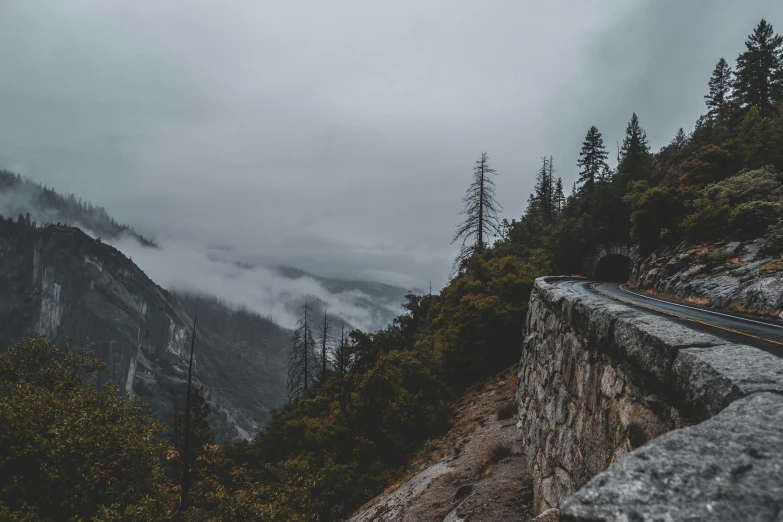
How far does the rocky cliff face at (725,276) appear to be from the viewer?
35.1ft

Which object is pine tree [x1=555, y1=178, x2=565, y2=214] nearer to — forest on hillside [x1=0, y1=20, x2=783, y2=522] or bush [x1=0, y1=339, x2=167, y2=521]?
forest on hillside [x1=0, y1=20, x2=783, y2=522]

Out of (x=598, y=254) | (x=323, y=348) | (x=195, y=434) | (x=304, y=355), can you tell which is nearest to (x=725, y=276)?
(x=598, y=254)

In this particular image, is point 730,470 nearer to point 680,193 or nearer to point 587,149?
point 680,193

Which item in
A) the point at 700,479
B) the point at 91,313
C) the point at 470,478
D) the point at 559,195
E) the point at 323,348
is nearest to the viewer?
the point at 700,479

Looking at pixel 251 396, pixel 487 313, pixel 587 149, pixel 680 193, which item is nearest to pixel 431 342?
pixel 487 313

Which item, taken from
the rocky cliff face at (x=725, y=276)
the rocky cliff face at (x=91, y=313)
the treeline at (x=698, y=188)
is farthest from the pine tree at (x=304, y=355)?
the rocky cliff face at (x=91, y=313)

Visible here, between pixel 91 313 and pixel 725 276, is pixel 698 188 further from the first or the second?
pixel 91 313

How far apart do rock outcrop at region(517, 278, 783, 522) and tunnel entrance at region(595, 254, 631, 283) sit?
29982 mm

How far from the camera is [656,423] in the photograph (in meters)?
3.50

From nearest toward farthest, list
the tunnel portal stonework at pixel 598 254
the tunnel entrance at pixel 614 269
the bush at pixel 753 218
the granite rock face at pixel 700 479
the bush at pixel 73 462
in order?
the granite rock face at pixel 700 479 → the bush at pixel 73 462 → the bush at pixel 753 218 → the tunnel portal stonework at pixel 598 254 → the tunnel entrance at pixel 614 269

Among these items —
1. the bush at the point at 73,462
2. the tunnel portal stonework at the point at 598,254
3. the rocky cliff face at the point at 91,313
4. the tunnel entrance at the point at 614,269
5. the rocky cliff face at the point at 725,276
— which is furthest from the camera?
the rocky cliff face at the point at 91,313

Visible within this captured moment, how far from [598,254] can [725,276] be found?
1886 cm

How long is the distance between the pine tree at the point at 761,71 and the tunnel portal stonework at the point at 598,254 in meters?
23.7

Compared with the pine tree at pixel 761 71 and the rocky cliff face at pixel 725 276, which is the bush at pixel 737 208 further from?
the pine tree at pixel 761 71
